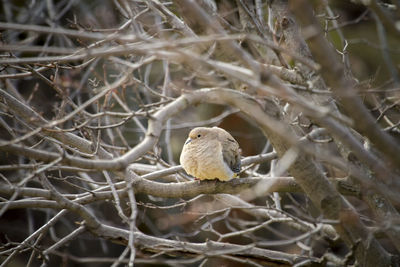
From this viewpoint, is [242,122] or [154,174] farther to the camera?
[242,122]

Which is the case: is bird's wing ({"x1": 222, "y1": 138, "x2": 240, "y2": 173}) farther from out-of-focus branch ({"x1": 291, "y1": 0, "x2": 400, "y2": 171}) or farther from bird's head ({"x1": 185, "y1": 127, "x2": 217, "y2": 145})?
out-of-focus branch ({"x1": 291, "y1": 0, "x2": 400, "y2": 171})

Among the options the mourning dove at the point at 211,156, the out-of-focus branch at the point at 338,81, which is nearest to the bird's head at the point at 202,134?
the mourning dove at the point at 211,156

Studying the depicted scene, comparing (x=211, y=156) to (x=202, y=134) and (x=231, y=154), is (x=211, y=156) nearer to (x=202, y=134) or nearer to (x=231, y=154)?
(x=231, y=154)

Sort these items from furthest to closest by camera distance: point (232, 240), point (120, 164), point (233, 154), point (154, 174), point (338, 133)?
point (232, 240), point (233, 154), point (154, 174), point (338, 133), point (120, 164)

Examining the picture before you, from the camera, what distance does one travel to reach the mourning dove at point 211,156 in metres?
4.22

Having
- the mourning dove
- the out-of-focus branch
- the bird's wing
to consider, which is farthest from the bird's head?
the out-of-focus branch

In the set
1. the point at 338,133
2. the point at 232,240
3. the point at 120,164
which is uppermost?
the point at 338,133

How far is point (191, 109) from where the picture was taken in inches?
309

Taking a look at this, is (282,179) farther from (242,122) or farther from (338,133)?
(242,122)

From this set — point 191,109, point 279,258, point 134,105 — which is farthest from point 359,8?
point 279,258

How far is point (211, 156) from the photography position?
4.36 m

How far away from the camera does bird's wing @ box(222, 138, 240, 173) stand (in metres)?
4.38

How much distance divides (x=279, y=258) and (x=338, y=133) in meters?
1.83

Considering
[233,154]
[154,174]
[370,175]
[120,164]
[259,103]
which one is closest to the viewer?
[120,164]
